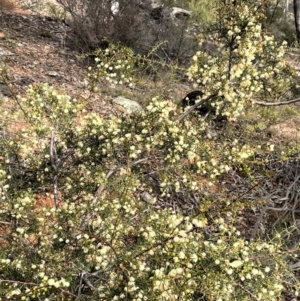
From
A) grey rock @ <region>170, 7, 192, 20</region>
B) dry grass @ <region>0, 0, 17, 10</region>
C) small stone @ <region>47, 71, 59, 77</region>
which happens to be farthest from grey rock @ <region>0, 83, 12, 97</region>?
grey rock @ <region>170, 7, 192, 20</region>

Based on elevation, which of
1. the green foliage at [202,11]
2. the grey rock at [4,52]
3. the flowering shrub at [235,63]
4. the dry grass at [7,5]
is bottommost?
the grey rock at [4,52]

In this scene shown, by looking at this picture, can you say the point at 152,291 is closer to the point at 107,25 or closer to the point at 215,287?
the point at 215,287

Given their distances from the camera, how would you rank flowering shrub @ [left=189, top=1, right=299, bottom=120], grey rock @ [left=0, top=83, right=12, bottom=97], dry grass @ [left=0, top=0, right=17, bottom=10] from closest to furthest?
flowering shrub @ [left=189, top=1, right=299, bottom=120] → grey rock @ [left=0, top=83, right=12, bottom=97] → dry grass @ [left=0, top=0, right=17, bottom=10]

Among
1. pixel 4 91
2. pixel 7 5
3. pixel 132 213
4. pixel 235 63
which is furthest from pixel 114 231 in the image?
pixel 7 5

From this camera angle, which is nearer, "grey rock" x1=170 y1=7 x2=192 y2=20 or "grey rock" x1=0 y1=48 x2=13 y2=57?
"grey rock" x1=0 y1=48 x2=13 y2=57

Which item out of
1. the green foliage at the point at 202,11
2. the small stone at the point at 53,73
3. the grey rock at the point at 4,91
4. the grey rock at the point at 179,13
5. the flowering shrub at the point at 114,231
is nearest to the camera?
the flowering shrub at the point at 114,231

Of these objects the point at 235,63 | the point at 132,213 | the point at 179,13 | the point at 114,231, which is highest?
the point at 235,63

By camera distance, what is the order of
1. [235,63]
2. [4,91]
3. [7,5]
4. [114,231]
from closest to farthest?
[114,231]
[235,63]
[4,91]
[7,5]

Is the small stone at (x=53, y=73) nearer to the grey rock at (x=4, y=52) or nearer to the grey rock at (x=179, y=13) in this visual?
the grey rock at (x=4, y=52)

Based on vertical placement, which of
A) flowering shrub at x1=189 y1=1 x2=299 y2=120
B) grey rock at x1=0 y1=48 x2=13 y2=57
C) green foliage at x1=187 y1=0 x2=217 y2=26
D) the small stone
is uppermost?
flowering shrub at x1=189 y1=1 x2=299 y2=120

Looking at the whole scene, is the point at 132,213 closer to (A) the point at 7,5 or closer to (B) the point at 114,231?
(B) the point at 114,231

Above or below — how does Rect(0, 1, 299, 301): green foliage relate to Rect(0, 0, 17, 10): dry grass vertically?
above

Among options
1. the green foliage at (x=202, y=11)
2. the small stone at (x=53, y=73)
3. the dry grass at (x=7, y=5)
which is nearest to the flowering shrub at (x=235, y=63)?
the small stone at (x=53, y=73)

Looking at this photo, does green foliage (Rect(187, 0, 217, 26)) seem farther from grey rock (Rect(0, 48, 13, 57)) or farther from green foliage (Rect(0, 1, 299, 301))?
green foliage (Rect(0, 1, 299, 301))
